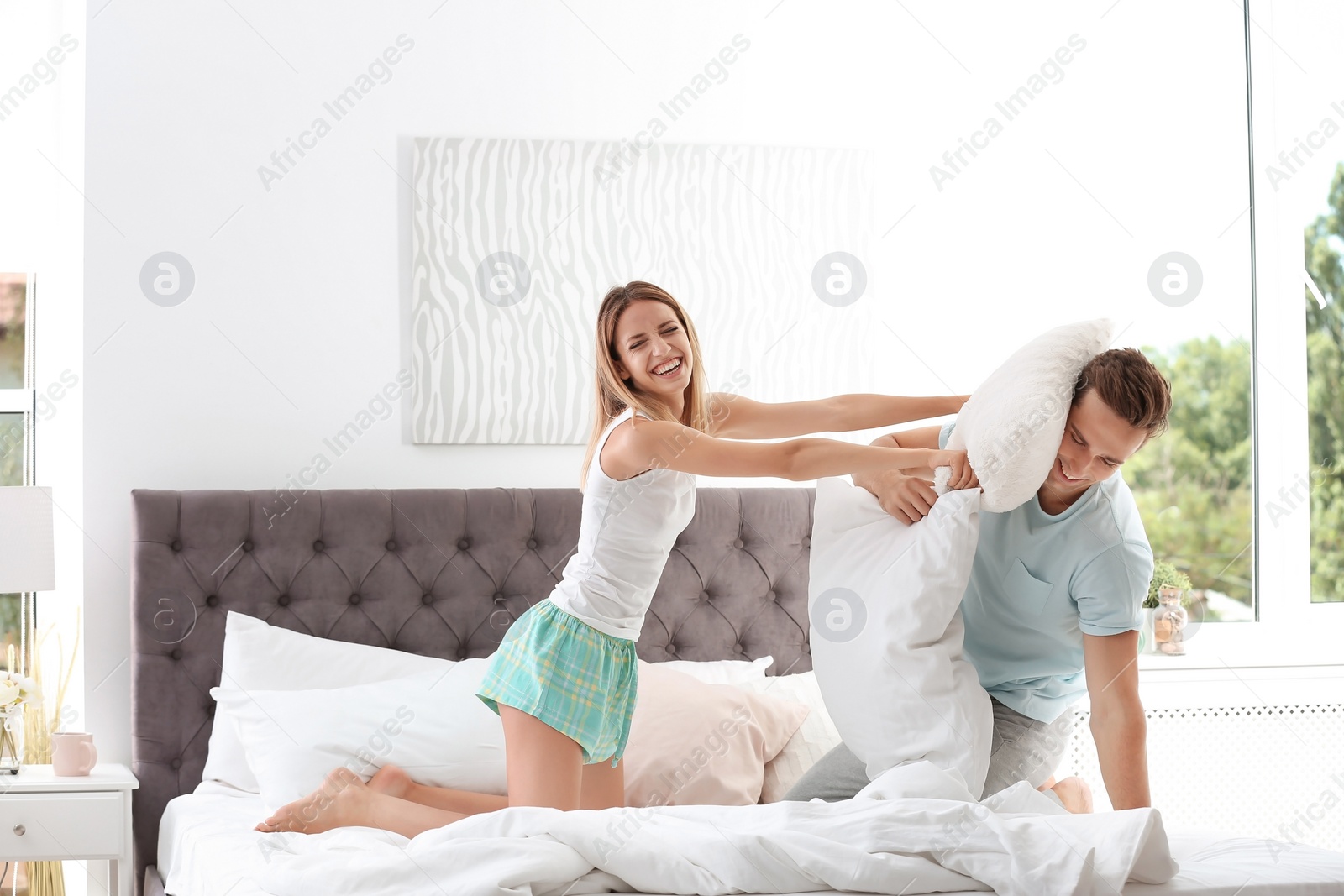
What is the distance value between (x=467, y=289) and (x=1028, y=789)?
196cm

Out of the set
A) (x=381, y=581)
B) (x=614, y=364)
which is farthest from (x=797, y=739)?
(x=381, y=581)

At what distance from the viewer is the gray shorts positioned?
2027 mm

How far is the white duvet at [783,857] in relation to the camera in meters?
1.46

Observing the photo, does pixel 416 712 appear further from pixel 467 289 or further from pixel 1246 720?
pixel 1246 720

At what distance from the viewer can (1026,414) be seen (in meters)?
1.74

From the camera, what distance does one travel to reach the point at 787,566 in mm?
3088

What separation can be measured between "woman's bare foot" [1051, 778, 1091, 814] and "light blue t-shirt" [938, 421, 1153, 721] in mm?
237

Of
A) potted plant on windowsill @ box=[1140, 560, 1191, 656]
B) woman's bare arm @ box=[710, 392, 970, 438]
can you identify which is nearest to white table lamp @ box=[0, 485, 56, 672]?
woman's bare arm @ box=[710, 392, 970, 438]

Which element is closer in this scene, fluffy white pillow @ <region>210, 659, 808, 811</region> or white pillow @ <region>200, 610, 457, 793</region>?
fluffy white pillow @ <region>210, 659, 808, 811</region>

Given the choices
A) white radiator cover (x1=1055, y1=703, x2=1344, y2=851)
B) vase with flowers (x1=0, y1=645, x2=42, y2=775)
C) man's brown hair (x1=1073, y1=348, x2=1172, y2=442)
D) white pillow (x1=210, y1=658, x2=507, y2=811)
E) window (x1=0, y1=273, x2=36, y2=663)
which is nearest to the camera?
man's brown hair (x1=1073, y1=348, x2=1172, y2=442)

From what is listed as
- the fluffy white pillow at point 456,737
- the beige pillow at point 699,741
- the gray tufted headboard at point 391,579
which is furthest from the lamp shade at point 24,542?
the beige pillow at point 699,741

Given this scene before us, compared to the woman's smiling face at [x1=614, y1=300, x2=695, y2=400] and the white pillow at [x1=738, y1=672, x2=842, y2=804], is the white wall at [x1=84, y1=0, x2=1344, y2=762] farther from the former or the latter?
the woman's smiling face at [x1=614, y1=300, x2=695, y2=400]

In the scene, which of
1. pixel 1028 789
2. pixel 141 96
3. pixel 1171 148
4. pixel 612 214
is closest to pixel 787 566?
pixel 612 214

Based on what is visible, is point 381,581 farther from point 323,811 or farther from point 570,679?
point 570,679
